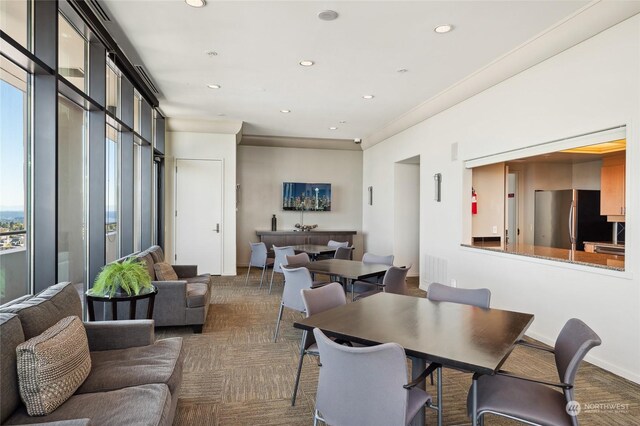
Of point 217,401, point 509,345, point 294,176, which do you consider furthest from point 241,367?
point 294,176

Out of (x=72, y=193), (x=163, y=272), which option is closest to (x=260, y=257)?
(x=163, y=272)

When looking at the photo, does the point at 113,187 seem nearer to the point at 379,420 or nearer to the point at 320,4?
the point at 320,4

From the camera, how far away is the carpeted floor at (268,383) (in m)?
2.63

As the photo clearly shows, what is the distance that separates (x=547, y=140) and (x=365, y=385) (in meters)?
3.56

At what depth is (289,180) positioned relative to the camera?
9508mm

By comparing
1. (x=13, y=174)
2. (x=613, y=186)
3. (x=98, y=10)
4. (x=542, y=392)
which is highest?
(x=98, y=10)

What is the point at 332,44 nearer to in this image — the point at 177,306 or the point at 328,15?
the point at 328,15

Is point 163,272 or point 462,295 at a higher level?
point 462,295

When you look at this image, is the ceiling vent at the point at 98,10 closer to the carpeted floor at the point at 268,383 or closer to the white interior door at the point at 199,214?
the carpeted floor at the point at 268,383

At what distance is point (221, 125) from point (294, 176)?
2487 millimetres

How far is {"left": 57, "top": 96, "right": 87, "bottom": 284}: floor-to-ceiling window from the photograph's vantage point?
11.8ft

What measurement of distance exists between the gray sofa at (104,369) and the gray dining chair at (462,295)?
1.93 meters

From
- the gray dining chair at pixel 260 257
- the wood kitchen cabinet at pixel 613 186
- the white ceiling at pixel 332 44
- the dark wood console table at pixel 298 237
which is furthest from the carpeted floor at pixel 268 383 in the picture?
the dark wood console table at pixel 298 237

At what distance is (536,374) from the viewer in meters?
3.30
